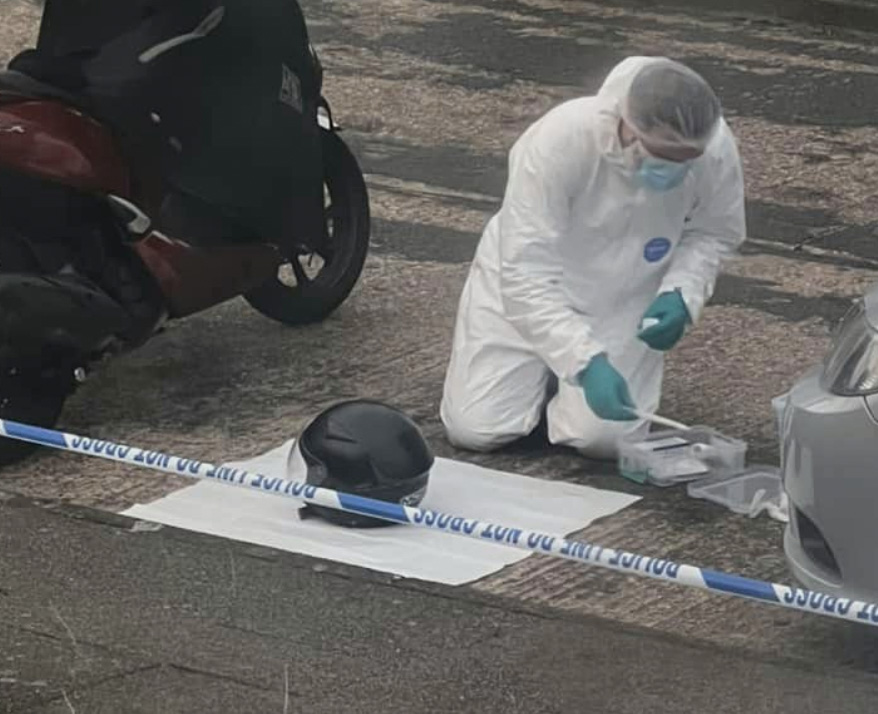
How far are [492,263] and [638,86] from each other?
0.98 meters

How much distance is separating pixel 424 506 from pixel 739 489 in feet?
3.17

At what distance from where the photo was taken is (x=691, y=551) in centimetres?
574

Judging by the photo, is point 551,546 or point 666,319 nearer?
point 551,546

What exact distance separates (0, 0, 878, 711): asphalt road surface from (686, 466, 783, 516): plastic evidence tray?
0.17 feet

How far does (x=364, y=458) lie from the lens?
5770mm

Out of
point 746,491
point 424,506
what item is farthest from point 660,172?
point 424,506

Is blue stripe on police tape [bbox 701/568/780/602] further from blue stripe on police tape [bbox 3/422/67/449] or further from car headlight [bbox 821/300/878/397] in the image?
blue stripe on police tape [bbox 3/422/67/449]

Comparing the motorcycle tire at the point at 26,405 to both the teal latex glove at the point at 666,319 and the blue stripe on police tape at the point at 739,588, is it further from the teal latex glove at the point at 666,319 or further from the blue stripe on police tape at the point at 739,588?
the blue stripe on police tape at the point at 739,588

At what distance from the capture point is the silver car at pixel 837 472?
15.3ft

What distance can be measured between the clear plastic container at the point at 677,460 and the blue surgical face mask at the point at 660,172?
80cm

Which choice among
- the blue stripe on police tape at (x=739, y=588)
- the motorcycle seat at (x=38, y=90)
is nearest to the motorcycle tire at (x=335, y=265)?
the motorcycle seat at (x=38, y=90)

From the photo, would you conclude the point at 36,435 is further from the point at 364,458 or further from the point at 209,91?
the point at 209,91

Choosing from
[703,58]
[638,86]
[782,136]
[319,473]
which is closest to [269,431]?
[319,473]

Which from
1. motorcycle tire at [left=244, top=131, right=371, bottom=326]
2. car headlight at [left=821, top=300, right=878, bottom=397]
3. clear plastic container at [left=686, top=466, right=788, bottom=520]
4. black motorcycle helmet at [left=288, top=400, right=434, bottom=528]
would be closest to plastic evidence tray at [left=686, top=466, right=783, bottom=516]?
clear plastic container at [left=686, top=466, right=788, bottom=520]
